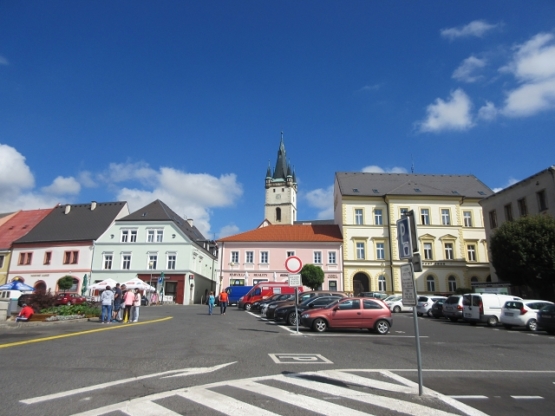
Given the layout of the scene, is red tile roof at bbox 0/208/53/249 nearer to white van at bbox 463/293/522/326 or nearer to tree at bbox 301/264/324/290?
tree at bbox 301/264/324/290

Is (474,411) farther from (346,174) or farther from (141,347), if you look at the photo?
(346,174)

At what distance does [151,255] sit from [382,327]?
39160 millimetres

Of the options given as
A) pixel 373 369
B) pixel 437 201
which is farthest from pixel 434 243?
pixel 373 369

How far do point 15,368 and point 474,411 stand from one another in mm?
8210

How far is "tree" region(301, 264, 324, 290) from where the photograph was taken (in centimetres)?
4672

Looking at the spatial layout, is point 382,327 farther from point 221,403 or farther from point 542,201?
point 542,201

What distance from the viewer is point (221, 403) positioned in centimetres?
618

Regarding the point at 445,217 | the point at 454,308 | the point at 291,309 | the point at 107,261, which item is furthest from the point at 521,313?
the point at 107,261

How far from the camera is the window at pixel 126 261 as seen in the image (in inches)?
2036

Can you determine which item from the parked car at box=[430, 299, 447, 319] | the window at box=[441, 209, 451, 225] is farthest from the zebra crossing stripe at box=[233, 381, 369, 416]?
the window at box=[441, 209, 451, 225]

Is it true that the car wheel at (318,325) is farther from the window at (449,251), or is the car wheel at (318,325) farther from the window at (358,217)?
the window at (449,251)

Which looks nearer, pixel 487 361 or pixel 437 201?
pixel 487 361

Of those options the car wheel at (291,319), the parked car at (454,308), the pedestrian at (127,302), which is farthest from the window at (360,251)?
the pedestrian at (127,302)

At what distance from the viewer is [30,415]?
18.0ft
